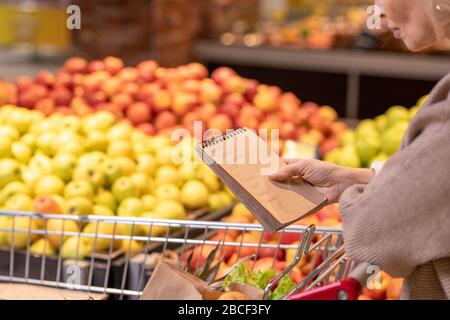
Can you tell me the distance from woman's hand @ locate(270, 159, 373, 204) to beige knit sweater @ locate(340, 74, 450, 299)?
377 mm

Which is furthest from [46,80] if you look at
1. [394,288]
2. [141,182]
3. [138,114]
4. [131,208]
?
[394,288]

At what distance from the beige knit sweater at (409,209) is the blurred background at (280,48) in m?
4.07

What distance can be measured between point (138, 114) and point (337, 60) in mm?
3100

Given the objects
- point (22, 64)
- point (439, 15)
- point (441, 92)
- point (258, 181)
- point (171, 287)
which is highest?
point (439, 15)

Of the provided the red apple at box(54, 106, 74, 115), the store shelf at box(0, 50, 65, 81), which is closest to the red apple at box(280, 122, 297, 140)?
the red apple at box(54, 106, 74, 115)

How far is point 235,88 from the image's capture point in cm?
418

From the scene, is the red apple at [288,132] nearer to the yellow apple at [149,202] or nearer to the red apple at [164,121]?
the red apple at [164,121]

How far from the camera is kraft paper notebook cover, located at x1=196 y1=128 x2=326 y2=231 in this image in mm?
1706

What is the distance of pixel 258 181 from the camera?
5.75 ft

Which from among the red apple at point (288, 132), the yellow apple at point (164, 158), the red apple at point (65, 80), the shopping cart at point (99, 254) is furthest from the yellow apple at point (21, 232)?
the red apple at point (288, 132)

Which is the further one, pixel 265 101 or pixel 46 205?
pixel 265 101

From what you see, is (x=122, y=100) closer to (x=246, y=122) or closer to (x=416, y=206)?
(x=246, y=122)

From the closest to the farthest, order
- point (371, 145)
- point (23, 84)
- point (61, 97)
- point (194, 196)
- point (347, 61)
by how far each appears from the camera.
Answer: point (194, 196)
point (371, 145)
point (61, 97)
point (23, 84)
point (347, 61)

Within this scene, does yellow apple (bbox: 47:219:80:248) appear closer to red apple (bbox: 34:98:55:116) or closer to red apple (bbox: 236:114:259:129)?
red apple (bbox: 34:98:55:116)
